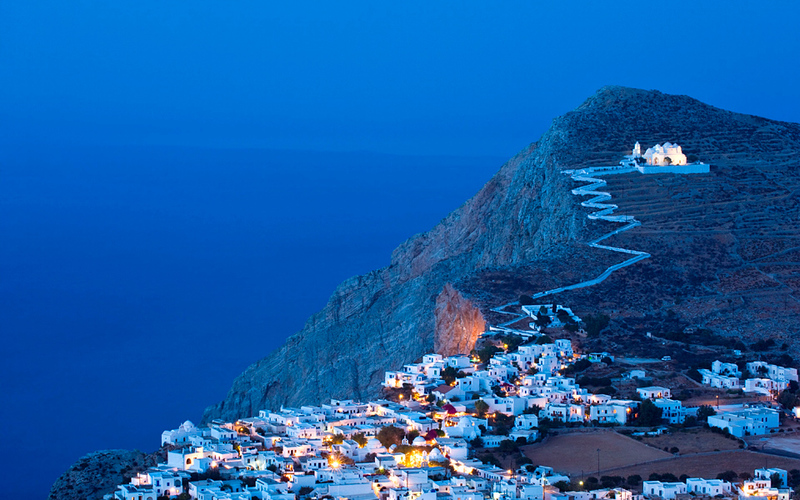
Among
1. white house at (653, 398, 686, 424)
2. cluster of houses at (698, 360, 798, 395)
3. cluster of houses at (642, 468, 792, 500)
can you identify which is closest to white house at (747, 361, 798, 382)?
cluster of houses at (698, 360, 798, 395)

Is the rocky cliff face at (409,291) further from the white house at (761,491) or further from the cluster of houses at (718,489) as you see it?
the white house at (761,491)

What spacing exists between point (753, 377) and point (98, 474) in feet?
72.2

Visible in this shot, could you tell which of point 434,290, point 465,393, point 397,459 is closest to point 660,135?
point 434,290

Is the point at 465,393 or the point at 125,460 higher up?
the point at 465,393

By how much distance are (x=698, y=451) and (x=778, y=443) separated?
2.51 m

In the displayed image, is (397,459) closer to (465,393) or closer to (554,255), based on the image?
(465,393)

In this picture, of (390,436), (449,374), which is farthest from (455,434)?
(449,374)

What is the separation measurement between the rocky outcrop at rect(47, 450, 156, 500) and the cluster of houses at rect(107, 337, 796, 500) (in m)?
1.08

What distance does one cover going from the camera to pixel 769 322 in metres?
53.2

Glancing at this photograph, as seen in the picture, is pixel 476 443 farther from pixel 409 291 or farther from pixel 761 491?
pixel 409 291

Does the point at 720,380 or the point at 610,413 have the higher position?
the point at 720,380

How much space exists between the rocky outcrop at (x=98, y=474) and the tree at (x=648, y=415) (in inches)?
571

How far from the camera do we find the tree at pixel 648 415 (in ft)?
133

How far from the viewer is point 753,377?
149 feet
